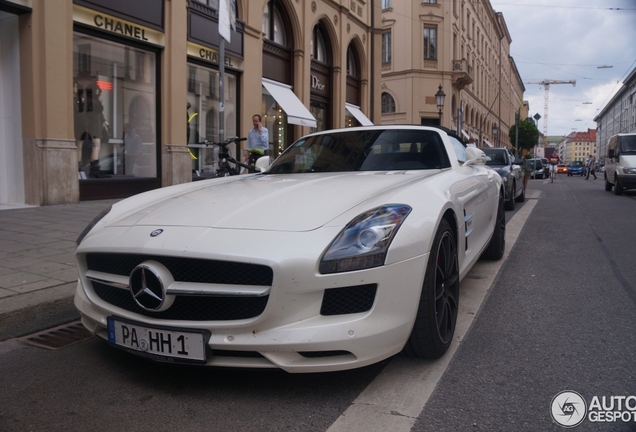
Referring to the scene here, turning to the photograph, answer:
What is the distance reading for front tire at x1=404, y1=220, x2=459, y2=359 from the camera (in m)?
2.78

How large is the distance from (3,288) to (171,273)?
7.31ft

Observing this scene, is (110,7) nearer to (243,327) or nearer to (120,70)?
(120,70)

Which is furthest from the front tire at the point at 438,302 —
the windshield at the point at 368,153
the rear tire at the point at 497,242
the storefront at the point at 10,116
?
the storefront at the point at 10,116

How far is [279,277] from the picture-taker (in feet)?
7.83

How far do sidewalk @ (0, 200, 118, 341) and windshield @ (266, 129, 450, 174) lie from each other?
1.92 metres

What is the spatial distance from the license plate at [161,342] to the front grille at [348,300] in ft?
1.89

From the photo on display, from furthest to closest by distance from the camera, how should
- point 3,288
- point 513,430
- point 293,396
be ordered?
point 3,288
point 293,396
point 513,430

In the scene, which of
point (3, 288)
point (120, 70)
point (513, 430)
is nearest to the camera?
point (513, 430)

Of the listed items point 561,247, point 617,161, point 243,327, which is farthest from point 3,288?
point 617,161

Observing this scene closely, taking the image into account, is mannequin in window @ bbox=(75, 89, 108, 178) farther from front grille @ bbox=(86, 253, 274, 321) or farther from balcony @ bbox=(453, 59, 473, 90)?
balcony @ bbox=(453, 59, 473, 90)

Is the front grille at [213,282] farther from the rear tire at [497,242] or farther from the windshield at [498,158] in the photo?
the windshield at [498,158]

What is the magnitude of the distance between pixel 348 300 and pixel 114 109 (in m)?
10.2

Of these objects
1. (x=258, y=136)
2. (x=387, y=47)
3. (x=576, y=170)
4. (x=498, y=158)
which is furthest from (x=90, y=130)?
(x=576, y=170)

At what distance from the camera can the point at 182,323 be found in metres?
2.48
